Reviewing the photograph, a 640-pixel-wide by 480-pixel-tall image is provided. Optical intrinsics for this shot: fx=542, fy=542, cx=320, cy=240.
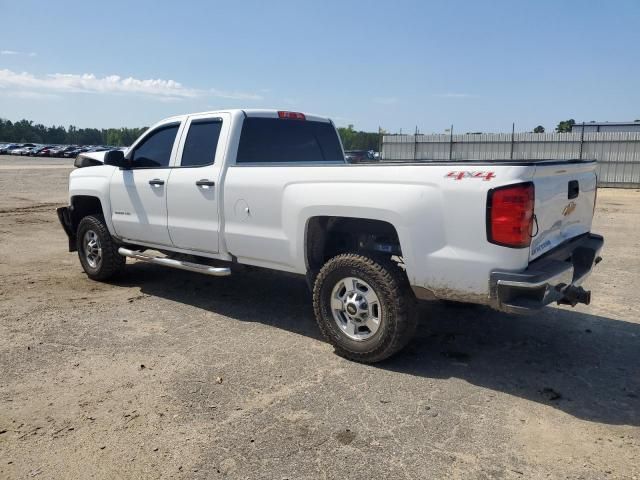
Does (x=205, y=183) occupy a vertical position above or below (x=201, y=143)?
below

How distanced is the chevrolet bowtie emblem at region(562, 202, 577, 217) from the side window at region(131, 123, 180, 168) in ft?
13.1

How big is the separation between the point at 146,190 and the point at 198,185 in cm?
100

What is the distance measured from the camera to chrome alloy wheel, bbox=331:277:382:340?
14.1ft

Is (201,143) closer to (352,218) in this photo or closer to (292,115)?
(292,115)

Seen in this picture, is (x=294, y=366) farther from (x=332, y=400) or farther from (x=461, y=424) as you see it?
(x=461, y=424)

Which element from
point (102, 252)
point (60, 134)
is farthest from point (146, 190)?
point (60, 134)

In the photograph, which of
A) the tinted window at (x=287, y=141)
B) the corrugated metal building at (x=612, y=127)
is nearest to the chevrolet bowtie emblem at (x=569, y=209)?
the tinted window at (x=287, y=141)

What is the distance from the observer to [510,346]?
4.79 meters

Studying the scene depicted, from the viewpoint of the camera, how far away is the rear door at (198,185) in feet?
17.4

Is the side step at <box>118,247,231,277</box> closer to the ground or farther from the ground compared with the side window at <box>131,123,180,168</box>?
closer to the ground

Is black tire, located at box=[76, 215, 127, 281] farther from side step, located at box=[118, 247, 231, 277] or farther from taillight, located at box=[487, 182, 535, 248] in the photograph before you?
taillight, located at box=[487, 182, 535, 248]

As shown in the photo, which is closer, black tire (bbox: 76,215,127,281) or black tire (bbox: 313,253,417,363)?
black tire (bbox: 313,253,417,363)

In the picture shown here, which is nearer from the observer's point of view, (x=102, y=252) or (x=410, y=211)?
(x=410, y=211)

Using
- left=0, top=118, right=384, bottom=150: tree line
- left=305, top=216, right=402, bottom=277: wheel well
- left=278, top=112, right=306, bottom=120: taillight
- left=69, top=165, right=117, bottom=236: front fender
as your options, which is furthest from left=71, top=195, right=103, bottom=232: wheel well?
left=0, top=118, right=384, bottom=150: tree line
